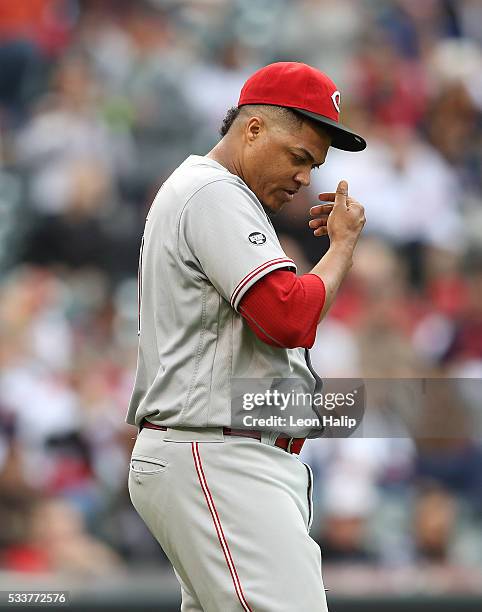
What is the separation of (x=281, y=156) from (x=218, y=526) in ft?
2.73

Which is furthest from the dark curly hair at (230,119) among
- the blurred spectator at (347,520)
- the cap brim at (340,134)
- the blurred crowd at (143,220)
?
the blurred spectator at (347,520)

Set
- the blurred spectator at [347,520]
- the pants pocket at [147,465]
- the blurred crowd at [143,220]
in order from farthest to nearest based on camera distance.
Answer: the blurred crowd at [143,220] → the blurred spectator at [347,520] → the pants pocket at [147,465]

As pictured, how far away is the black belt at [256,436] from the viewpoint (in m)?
2.40

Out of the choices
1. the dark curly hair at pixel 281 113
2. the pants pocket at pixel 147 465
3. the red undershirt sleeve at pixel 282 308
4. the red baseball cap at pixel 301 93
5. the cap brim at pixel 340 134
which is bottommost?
the pants pocket at pixel 147 465

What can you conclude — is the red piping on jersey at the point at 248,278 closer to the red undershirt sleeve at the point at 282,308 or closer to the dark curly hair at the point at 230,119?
the red undershirt sleeve at the point at 282,308

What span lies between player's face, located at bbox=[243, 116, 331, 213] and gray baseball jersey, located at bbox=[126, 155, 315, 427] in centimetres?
10

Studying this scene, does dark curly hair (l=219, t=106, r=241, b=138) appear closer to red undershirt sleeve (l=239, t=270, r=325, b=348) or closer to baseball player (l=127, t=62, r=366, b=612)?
baseball player (l=127, t=62, r=366, b=612)

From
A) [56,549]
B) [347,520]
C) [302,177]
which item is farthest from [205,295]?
[347,520]

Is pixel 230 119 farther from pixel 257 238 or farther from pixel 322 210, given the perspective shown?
pixel 257 238

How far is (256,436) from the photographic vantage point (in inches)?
95.4

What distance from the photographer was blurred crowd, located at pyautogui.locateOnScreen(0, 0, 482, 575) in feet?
18.2

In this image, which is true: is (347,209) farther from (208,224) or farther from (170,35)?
(170,35)

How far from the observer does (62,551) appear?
5.33 m

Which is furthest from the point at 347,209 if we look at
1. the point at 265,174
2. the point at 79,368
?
the point at 79,368
